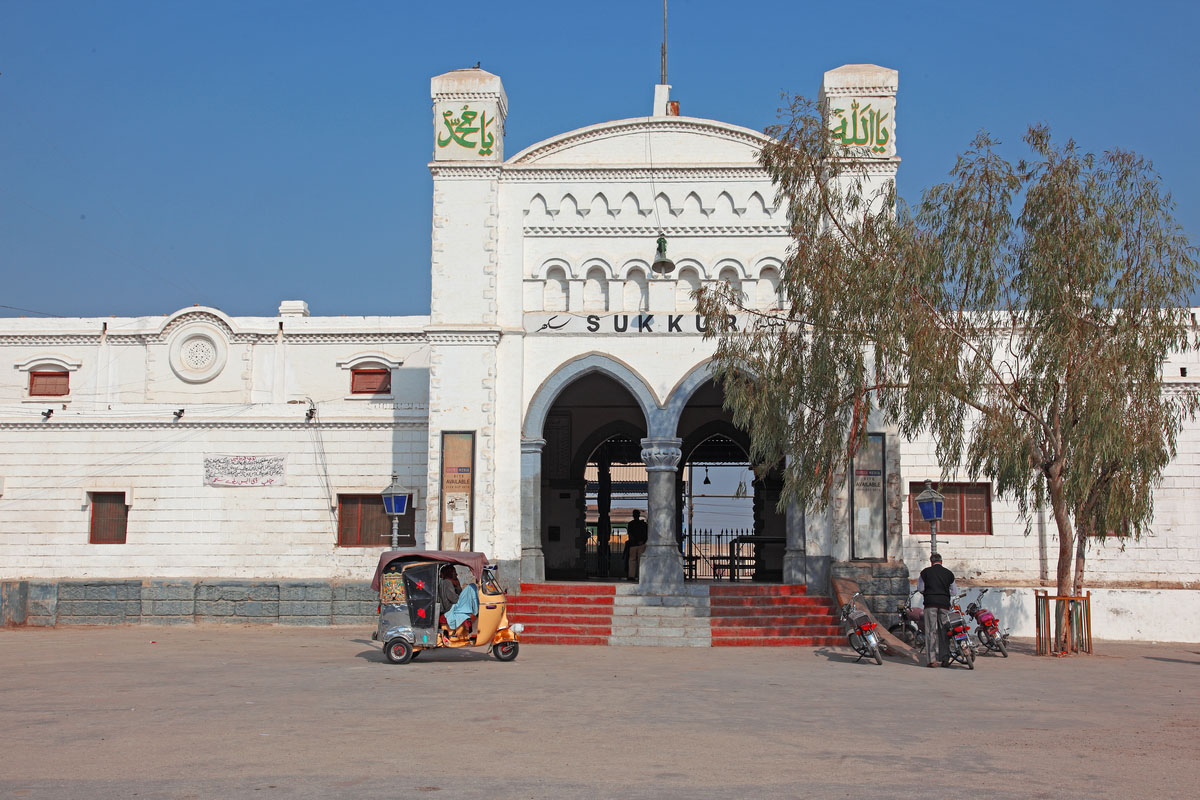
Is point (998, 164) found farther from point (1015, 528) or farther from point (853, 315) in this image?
point (1015, 528)

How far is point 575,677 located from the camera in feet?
39.3

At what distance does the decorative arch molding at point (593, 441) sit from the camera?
75.9 ft

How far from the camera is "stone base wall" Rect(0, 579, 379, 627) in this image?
18.8 metres

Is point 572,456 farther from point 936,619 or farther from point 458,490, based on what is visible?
point 936,619

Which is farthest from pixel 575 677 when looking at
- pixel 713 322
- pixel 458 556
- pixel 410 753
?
pixel 713 322

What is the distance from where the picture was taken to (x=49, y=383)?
21.5 meters

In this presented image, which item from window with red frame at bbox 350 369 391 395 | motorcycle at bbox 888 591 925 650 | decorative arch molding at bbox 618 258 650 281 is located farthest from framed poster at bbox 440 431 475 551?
motorcycle at bbox 888 591 925 650

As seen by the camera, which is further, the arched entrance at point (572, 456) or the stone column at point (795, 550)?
the arched entrance at point (572, 456)

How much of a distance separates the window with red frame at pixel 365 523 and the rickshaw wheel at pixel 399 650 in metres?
6.53

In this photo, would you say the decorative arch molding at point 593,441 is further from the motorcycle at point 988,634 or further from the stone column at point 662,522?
the motorcycle at point 988,634

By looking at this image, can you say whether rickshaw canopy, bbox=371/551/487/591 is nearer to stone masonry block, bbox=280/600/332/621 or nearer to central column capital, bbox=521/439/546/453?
central column capital, bbox=521/439/546/453

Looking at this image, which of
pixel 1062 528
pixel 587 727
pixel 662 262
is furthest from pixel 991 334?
pixel 587 727

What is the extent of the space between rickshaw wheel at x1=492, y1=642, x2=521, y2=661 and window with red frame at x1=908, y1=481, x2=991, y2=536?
9.39 m

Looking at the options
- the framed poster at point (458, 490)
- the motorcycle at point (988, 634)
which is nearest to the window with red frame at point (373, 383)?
the framed poster at point (458, 490)
